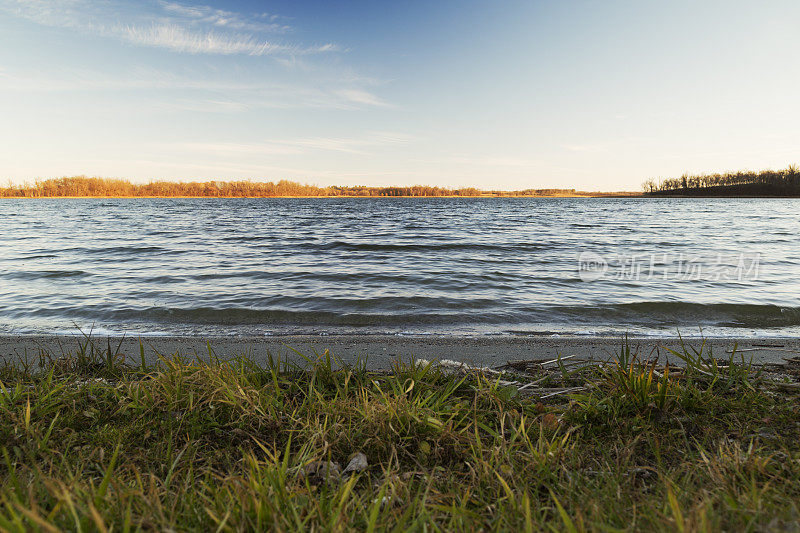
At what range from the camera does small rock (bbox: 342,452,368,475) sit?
1820 mm

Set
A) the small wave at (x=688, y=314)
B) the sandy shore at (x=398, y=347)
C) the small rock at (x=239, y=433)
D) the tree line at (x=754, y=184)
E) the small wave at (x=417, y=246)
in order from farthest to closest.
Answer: the tree line at (x=754, y=184), the small wave at (x=417, y=246), the small wave at (x=688, y=314), the sandy shore at (x=398, y=347), the small rock at (x=239, y=433)

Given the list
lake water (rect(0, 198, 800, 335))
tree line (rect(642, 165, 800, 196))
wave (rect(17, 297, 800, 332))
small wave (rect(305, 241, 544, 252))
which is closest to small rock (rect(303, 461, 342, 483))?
lake water (rect(0, 198, 800, 335))

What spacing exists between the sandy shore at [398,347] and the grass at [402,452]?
114 cm

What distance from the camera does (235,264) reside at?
428 inches

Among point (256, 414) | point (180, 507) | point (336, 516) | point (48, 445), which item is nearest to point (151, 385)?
point (48, 445)

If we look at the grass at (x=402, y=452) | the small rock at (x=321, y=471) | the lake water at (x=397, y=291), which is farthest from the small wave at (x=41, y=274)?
the small rock at (x=321, y=471)

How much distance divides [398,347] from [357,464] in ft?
8.31

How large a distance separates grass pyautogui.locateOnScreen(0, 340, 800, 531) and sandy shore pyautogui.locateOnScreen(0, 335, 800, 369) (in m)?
1.14

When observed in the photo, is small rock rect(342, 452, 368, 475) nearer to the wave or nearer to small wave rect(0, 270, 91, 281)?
the wave

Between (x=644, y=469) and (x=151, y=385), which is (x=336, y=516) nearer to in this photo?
(x=644, y=469)

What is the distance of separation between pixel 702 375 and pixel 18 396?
4.10m

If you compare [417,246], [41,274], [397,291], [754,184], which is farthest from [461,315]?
[754,184]

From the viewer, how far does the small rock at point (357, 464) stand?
1.82 metres

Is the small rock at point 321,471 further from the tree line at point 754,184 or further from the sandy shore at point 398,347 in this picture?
the tree line at point 754,184
